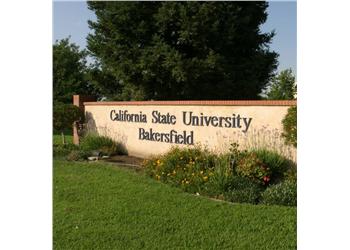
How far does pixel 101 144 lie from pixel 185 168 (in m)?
4.48

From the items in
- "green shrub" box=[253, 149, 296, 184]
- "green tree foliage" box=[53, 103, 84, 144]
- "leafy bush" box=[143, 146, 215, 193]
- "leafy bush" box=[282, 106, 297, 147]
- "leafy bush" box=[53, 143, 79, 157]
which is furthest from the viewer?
"green tree foliage" box=[53, 103, 84, 144]

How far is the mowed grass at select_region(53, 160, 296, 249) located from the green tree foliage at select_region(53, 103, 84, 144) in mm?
5649

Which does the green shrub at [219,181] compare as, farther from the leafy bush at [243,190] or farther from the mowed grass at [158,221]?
the mowed grass at [158,221]

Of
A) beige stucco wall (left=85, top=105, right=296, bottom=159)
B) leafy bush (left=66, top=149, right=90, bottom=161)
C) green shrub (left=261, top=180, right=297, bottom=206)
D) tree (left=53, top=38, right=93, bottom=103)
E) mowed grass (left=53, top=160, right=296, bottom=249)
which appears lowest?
mowed grass (left=53, top=160, right=296, bottom=249)

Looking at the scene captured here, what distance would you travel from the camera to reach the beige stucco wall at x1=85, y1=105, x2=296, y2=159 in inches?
339

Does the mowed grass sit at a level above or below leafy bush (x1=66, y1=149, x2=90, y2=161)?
below

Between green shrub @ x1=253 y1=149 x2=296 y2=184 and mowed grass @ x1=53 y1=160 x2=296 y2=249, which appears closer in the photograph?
mowed grass @ x1=53 y1=160 x2=296 y2=249

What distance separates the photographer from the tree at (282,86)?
15.4 metres

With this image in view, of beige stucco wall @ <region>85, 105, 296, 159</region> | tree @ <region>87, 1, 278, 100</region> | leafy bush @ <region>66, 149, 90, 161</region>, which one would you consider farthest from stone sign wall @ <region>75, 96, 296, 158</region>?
tree @ <region>87, 1, 278, 100</region>

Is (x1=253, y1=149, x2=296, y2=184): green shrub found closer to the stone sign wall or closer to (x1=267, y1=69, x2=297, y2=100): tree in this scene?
the stone sign wall

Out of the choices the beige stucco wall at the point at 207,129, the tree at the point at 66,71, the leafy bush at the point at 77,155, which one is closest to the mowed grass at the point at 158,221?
the beige stucco wall at the point at 207,129

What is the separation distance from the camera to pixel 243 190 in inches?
271
